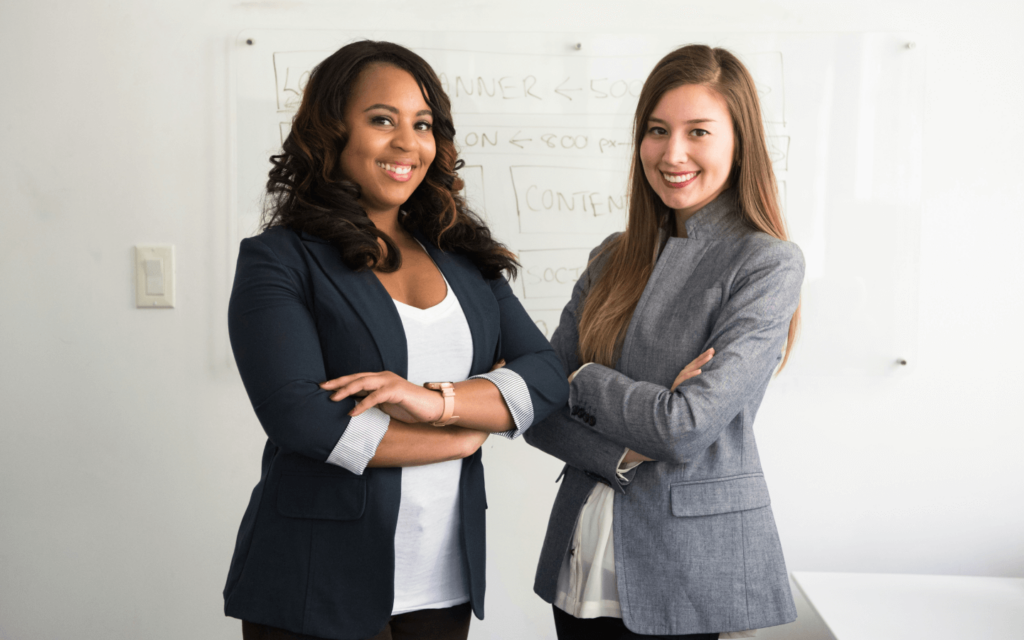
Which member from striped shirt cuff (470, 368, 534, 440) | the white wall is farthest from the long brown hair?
the white wall

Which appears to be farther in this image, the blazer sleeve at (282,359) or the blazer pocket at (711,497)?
the blazer pocket at (711,497)

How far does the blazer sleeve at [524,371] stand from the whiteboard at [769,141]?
3.20 ft

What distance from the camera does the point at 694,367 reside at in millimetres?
1221

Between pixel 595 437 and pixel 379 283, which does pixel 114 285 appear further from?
pixel 595 437

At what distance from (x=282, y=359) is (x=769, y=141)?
1.87m

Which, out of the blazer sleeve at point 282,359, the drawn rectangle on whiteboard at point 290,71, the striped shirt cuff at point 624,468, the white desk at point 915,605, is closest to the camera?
the blazer sleeve at point 282,359

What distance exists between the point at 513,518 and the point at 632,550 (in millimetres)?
1217

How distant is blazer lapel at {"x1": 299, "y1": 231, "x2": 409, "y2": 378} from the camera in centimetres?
115

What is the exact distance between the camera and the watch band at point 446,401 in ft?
3.72

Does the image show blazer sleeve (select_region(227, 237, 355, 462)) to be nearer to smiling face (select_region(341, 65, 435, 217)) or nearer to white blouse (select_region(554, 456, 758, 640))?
smiling face (select_region(341, 65, 435, 217))

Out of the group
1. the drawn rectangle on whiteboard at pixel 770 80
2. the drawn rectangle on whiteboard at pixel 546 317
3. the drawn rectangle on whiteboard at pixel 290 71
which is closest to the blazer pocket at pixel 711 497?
the drawn rectangle on whiteboard at pixel 546 317

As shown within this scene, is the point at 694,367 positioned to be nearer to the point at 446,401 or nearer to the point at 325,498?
the point at 446,401

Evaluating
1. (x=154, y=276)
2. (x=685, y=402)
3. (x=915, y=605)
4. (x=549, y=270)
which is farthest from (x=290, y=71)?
(x=915, y=605)

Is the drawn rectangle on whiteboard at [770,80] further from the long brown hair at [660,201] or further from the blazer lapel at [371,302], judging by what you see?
the blazer lapel at [371,302]
